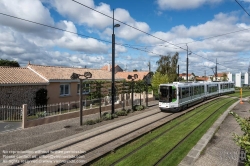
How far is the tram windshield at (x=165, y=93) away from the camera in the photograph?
1942 centimetres

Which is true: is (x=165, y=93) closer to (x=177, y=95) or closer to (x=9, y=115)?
(x=177, y=95)

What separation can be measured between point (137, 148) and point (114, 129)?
400 cm

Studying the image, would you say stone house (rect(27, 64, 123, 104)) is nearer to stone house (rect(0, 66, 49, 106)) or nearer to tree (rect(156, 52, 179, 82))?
stone house (rect(0, 66, 49, 106))

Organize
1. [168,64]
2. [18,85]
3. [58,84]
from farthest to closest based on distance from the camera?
[168,64] < [58,84] < [18,85]

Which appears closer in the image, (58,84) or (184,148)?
(184,148)

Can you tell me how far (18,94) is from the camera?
57.9 feet

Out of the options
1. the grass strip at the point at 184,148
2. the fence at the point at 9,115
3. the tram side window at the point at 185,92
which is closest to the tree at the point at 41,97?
the fence at the point at 9,115

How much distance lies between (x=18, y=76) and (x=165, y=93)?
14764 mm

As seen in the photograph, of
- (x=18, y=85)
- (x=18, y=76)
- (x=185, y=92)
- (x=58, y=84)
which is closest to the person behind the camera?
(x=18, y=85)

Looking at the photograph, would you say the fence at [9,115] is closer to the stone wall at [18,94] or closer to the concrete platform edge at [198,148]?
the stone wall at [18,94]

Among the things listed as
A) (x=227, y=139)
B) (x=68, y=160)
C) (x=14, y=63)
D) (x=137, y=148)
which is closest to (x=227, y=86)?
(x=227, y=139)

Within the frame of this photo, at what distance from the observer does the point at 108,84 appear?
19594mm

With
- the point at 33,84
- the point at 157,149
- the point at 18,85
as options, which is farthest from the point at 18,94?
the point at 157,149

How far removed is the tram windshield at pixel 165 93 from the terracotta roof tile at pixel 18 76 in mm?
12298
